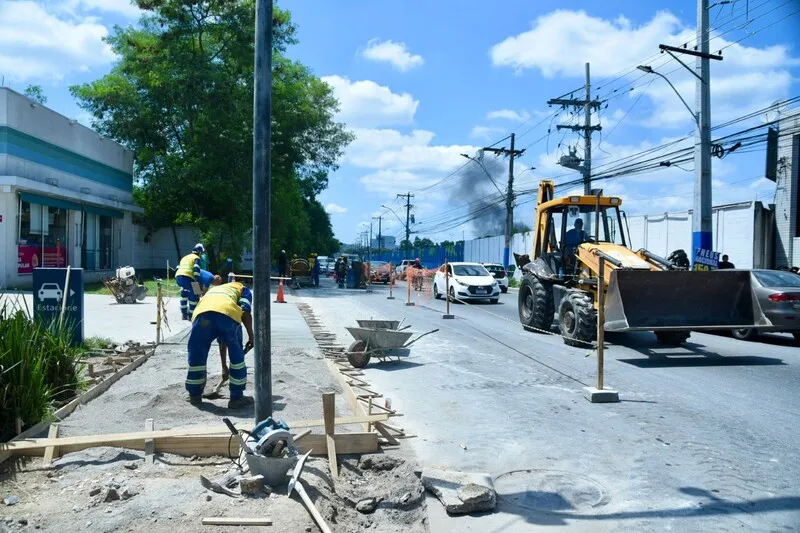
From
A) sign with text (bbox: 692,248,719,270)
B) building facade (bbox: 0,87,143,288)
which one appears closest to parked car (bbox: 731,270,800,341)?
sign with text (bbox: 692,248,719,270)

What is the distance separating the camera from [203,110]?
Result: 31.0 metres

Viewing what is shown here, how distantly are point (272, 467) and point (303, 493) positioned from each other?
40cm

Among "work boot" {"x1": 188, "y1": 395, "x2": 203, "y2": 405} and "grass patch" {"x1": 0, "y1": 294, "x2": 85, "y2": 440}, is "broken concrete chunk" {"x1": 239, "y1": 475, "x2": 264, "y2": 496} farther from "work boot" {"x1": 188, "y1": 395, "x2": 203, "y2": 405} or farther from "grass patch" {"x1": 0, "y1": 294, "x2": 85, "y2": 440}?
"work boot" {"x1": 188, "y1": 395, "x2": 203, "y2": 405}

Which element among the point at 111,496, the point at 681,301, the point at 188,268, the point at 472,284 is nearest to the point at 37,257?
the point at 472,284

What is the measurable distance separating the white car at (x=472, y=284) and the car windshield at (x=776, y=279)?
11.1 metres

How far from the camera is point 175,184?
3142 centimetres

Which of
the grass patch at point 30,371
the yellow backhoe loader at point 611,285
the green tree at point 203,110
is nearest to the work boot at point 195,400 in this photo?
the grass patch at point 30,371

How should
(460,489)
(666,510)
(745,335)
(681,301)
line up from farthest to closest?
(745,335)
(681,301)
(460,489)
(666,510)

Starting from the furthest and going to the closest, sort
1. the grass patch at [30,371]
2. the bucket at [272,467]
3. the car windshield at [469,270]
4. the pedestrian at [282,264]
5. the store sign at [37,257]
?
the pedestrian at [282,264] < the car windshield at [469,270] < the store sign at [37,257] < the grass patch at [30,371] < the bucket at [272,467]

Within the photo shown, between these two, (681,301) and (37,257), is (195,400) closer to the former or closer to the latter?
(681,301)

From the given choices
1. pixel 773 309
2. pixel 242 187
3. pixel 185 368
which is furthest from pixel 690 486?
pixel 242 187

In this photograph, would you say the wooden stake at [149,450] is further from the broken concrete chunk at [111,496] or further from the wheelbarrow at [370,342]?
the wheelbarrow at [370,342]

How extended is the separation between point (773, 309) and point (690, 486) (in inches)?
380

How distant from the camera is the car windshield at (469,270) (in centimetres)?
2597
